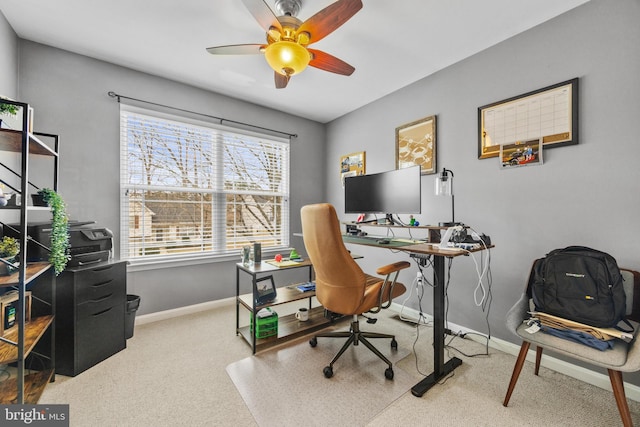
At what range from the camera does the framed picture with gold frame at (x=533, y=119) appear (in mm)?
1794

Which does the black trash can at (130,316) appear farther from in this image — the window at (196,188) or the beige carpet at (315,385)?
the beige carpet at (315,385)

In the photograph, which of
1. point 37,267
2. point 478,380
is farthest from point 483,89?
point 37,267

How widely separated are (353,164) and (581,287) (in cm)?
257

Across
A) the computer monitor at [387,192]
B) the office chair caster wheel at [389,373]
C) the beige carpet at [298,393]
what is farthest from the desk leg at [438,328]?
the computer monitor at [387,192]

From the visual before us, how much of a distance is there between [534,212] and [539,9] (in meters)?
1.43

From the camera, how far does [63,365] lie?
5.79 feet

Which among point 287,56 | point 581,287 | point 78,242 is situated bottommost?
point 581,287

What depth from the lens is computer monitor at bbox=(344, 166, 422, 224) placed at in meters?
2.29

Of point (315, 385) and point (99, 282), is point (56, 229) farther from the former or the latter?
point (315, 385)

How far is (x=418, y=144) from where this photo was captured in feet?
9.02

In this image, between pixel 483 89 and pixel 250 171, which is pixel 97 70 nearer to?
pixel 250 171

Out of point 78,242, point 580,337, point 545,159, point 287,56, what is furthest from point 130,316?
point 545,159

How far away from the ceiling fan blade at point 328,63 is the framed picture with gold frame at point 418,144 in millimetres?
1118

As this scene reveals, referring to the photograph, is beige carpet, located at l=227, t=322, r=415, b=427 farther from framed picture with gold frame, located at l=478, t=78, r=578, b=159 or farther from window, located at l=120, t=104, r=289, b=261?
framed picture with gold frame, located at l=478, t=78, r=578, b=159
